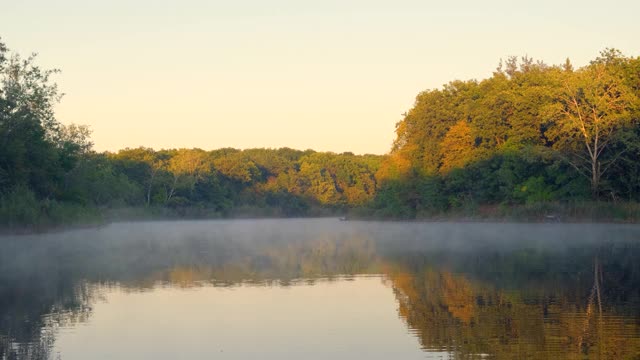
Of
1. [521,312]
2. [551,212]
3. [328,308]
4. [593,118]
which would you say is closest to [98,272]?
[328,308]

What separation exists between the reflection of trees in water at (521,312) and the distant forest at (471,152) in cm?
3264

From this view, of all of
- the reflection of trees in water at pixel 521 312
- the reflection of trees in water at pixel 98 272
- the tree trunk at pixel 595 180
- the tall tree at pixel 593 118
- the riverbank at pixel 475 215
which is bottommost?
the reflection of trees in water at pixel 98 272

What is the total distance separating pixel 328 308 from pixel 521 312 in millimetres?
3777

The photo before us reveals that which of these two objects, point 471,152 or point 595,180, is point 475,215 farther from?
point 595,180

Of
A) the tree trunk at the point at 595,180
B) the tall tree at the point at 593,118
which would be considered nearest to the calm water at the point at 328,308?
the tree trunk at the point at 595,180

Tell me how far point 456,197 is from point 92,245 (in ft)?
159

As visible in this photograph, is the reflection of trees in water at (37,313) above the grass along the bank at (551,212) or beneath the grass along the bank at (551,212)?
beneath

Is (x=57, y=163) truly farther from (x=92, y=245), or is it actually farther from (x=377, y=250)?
(x=377, y=250)

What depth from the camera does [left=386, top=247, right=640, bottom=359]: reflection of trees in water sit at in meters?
11.9

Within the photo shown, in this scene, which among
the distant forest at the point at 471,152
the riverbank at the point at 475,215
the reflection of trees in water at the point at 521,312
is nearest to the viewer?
the reflection of trees in water at the point at 521,312

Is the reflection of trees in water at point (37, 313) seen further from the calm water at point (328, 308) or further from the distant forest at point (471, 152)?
the distant forest at point (471, 152)

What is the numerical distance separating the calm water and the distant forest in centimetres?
2614

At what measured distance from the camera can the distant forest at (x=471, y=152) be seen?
57.9 meters

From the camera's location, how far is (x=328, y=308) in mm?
16641
